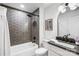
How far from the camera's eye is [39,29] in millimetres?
1572

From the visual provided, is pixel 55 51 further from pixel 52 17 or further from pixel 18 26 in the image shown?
pixel 18 26

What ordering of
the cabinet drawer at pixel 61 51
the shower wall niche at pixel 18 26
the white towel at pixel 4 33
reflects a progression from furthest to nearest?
the shower wall niche at pixel 18 26, the white towel at pixel 4 33, the cabinet drawer at pixel 61 51

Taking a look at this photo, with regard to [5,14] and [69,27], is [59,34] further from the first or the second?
[5,14]

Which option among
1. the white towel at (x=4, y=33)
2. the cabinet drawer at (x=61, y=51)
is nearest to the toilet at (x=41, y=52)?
the cabinet drawer at (x=61, y=51)

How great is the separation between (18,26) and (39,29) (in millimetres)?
504

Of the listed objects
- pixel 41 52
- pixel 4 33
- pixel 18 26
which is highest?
pixel 18 26

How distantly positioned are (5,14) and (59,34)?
1362mm

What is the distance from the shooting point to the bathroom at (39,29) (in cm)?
142

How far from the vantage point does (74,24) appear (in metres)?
1.45

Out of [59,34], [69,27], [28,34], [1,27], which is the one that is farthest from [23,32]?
[69,27]

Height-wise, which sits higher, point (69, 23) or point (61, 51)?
point (69, 23)

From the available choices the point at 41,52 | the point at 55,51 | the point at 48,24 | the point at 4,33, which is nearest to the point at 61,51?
the point at 55,51

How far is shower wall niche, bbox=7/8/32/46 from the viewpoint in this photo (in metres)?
1.48

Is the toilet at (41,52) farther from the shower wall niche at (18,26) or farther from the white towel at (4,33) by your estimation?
the white towel at (4,33)
